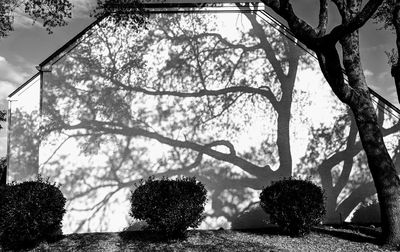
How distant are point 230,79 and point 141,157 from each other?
385 centimetres

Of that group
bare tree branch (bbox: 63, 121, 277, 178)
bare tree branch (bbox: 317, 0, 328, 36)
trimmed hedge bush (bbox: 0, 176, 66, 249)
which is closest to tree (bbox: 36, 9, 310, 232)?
bare tree branch (bbox: 63, 121, 277, 178)

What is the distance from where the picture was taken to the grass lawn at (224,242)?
369 inches

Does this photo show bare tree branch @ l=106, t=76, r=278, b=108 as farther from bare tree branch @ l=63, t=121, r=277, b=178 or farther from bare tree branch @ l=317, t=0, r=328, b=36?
bare tree branch @ l=317, t=0, r=328, b=36

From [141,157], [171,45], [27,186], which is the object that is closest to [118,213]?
[141,157]

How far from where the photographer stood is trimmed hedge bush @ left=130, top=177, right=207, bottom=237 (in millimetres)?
9445

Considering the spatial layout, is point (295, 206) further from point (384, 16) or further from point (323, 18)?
point (384, 16)

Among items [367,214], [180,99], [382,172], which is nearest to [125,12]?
[180,99]

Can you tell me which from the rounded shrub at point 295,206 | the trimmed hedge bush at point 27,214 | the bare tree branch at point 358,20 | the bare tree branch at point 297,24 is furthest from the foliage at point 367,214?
the trimmed hedge bush at point 27,214

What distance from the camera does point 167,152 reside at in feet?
38.8

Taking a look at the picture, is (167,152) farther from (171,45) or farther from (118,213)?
(171,45)

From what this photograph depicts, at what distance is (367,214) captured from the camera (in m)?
12.4

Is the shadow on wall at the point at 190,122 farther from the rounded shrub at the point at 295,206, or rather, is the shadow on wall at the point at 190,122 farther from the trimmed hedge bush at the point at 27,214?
the trimmed hedge bush at the point at 27,214

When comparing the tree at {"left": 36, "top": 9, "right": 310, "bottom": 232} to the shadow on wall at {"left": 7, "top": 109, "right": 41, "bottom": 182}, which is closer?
the tree at {"left": 36, "top": 9, "right": 310, "bottom": 232}

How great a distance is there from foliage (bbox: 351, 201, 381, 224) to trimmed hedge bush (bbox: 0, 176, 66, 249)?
364 inches
